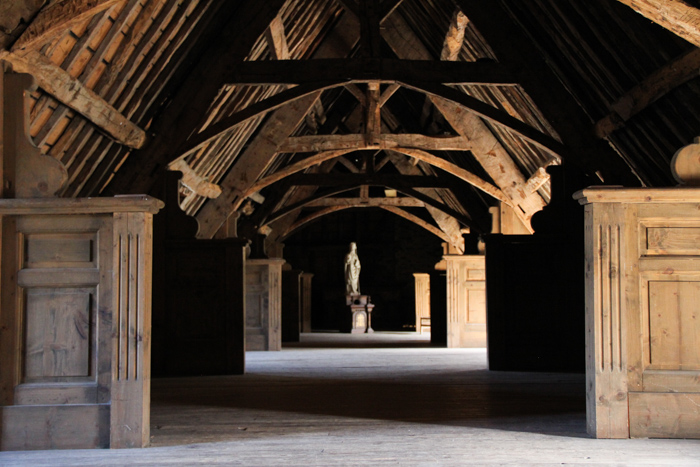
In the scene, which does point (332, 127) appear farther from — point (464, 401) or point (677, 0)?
point (677, 0)

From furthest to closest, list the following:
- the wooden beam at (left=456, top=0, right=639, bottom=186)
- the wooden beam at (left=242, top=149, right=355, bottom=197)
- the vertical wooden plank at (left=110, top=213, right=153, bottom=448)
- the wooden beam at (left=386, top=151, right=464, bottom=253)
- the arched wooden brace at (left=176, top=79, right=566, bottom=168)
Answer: the wooden beam at (left=386, top=151, right=464, bottom=253) → the wooden beam at (left=242, top=149, right=355, bottom=197) → the arched wooden brace at (left=176, top=79, right=566, bottom=168) → the wooden beam at (left=456, top=0, right=639, bottom=186) → the vertical wooden plank at (left=110, top=213, right=153, bottom=448)

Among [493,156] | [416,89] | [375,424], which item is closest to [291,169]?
[493,156]

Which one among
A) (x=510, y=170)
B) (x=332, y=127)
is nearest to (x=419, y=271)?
(x=332, y=127)

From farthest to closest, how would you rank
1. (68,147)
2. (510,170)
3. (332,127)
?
(332,127) < (510,170) < (68,147)

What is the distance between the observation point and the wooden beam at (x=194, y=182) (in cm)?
802

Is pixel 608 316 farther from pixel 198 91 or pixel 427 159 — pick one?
pixel 427 159

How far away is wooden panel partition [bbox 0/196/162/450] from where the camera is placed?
3.61 m

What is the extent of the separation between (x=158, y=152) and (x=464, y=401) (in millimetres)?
3694

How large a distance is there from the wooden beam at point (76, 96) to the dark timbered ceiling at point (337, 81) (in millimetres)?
14

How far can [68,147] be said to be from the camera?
20.2 feet

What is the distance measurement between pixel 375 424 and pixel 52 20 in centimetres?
313

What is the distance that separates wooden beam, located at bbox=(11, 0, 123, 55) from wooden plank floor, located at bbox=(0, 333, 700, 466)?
2361mm

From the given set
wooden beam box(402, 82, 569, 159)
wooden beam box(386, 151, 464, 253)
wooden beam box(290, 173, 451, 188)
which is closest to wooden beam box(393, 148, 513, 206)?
wooden beam box(290, 173, 451, 188)

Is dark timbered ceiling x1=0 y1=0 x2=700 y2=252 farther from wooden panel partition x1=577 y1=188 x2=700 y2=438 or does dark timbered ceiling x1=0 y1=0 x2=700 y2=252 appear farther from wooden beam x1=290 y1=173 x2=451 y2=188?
wooden beam x1=290 y1=173 x2=451 y2=188
